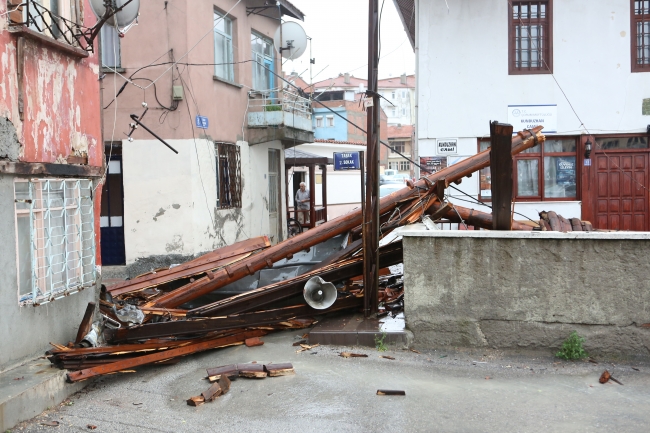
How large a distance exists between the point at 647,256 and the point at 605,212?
1004 centimetres

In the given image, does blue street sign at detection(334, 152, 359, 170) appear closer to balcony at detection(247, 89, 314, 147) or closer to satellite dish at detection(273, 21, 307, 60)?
balcony at detection(247, 89, 314, 147)

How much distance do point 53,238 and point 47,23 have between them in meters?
2.27

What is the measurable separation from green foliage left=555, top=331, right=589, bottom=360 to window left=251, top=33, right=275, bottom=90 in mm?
12949

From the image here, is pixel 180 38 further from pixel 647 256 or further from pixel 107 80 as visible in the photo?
pixel 647 256

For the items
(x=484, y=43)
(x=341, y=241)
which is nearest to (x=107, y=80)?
(x=341, y=241)

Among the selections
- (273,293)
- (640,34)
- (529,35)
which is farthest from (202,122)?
(640,34)

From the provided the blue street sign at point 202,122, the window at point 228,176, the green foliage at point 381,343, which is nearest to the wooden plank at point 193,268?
the green foliage at point 381,343

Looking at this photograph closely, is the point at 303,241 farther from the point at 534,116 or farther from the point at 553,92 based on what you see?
the point at 553,92

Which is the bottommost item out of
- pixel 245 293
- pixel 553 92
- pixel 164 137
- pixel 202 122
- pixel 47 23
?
pixel 245 293

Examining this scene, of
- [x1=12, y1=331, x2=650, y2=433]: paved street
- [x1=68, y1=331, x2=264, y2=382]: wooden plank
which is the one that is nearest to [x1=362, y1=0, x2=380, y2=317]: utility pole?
[x1=12, y1=331, x2=650, y2=433]: paved street

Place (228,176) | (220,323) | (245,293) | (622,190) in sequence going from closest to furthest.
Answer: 1. (220,323)
2. (245,293)
3. (622,190)
4. (228,176)

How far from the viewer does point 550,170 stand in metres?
16.3

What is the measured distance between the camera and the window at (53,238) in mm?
6324

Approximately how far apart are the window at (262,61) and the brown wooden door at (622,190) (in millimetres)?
9221
